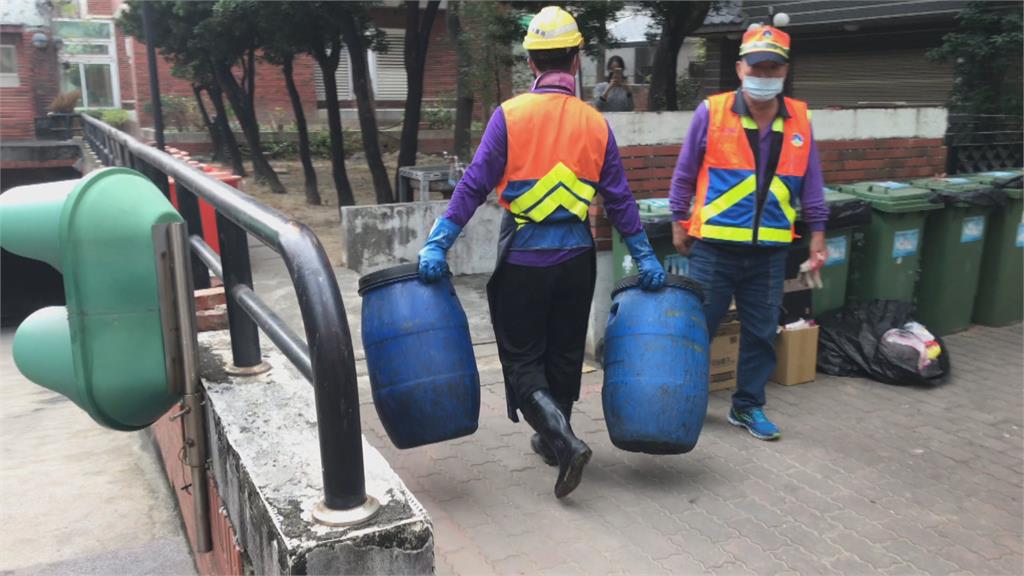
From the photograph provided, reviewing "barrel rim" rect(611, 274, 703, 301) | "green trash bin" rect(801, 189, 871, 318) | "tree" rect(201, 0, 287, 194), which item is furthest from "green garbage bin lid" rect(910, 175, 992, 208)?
"tree" rect(201, 0, 287, 194)

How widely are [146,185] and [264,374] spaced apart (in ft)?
2.00

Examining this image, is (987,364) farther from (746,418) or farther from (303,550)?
(303,550)

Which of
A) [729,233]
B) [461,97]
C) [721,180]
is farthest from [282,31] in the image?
[729,233]

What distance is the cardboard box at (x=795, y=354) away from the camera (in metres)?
5.01

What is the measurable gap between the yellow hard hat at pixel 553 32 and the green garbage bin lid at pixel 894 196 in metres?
3.03

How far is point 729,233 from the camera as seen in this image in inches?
157

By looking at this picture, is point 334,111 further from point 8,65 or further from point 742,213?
point 8,65

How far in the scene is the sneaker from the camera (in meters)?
4.23

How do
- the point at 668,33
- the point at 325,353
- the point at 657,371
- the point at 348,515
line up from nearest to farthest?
1. the point at 325,353
2. the point at 348,515
3. the point at 657,371
4. the point at 668,33

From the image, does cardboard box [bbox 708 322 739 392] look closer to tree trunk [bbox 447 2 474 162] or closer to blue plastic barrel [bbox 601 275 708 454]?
blue plastic barrel [bbox 601 275 708 454]

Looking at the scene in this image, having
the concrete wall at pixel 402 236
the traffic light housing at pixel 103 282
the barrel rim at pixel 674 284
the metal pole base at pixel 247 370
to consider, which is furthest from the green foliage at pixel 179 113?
the traffic light housing at pixel 103 282

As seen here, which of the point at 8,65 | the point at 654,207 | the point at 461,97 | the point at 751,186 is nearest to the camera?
the point at 751,186

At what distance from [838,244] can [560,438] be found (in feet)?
9.69

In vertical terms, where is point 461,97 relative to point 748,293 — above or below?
above
